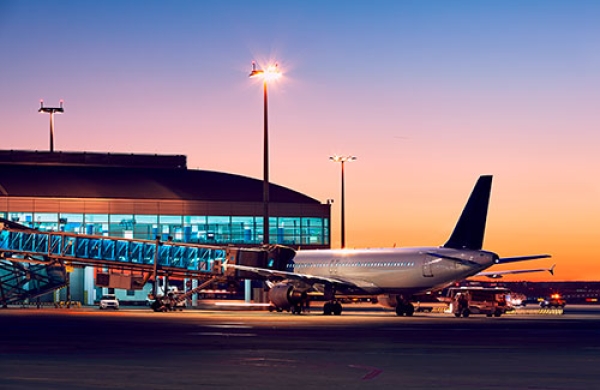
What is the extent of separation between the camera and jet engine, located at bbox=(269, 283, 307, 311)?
252ft

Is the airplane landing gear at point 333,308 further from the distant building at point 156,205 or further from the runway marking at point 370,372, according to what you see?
the runway marking at point 370,372

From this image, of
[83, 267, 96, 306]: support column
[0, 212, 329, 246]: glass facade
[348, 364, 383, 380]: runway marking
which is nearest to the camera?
[348, 364, 383, 380]: runway marking

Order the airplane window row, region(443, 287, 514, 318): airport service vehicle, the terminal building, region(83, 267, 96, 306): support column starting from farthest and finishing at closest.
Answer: the terminal building → region(83, 267, 96, 306): support column → the airplane window row → region(443, 287, 514, 318): airport service vehicle

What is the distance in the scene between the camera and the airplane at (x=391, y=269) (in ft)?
233

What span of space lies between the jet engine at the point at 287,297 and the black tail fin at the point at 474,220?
36.2 feet

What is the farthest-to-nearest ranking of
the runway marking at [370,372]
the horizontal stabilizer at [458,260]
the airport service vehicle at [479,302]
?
1. the airport service vehicle at [479,302]
2. the horizontal stabilizer at [458,260]
3. the runway marking at [370,372]

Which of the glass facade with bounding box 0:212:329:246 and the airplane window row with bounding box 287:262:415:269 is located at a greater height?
the glass facade with bounding box 0:212:329:246

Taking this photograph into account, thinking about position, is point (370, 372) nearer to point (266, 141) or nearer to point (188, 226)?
point (266, 141)

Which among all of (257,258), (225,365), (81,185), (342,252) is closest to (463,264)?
(342,252)

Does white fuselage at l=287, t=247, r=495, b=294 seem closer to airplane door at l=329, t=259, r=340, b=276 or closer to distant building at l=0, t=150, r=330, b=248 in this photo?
airplane door at l=329, t=259, r=340, b=276

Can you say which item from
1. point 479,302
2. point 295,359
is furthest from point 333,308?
point 295,359

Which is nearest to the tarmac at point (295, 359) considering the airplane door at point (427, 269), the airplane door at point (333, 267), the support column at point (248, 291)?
the airplane door at point (427, 269)

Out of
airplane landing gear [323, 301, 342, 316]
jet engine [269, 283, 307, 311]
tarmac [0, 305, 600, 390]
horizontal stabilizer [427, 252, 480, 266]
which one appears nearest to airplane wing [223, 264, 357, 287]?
jet engine [269, 283, 307, 311]

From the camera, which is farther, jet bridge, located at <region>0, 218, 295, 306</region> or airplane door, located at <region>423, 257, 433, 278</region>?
jet bridge, located at <region>0, 218, 295, 306</region>
